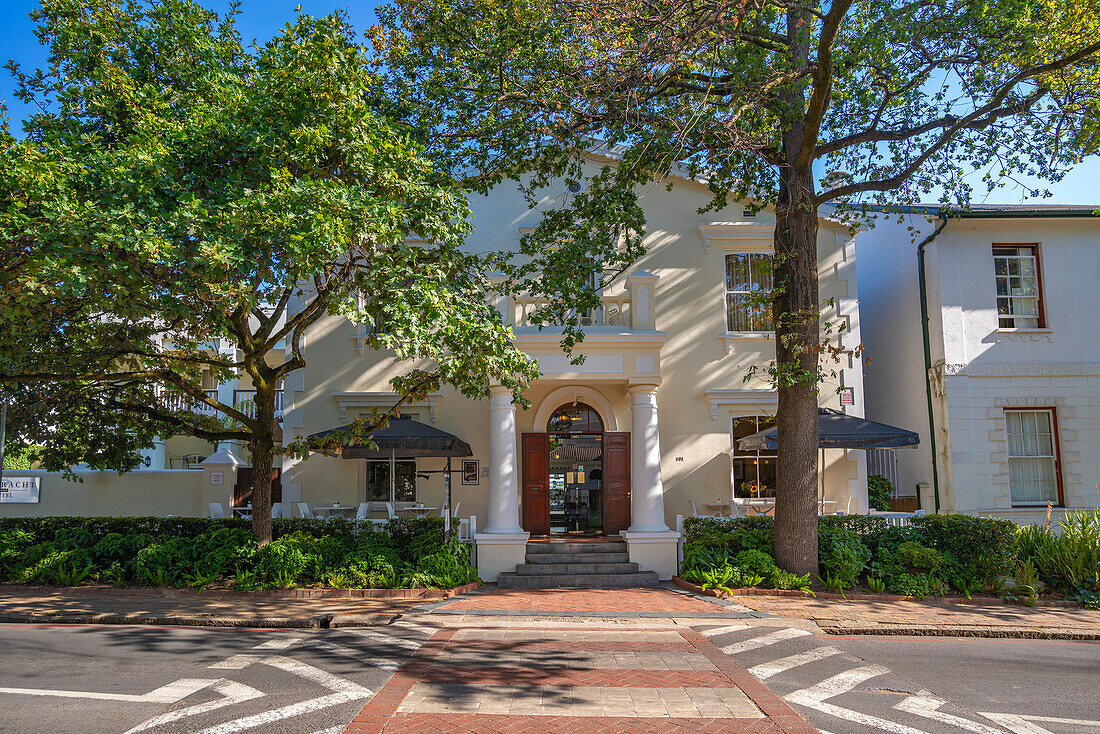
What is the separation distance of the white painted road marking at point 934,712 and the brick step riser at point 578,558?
301 inches

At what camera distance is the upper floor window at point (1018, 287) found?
54.1 ft

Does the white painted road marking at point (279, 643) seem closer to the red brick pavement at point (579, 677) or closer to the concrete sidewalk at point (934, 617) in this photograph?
the red brick pavement at point (579, 677)

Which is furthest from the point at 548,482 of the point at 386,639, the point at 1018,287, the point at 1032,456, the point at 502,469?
the point at 1018,287

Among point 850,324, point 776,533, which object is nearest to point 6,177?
point 776,533

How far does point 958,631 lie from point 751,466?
22.8 feet

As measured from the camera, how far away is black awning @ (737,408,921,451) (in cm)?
1368

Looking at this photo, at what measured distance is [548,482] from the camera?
16.0 metres

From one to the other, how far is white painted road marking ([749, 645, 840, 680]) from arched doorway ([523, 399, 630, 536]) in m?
7.56

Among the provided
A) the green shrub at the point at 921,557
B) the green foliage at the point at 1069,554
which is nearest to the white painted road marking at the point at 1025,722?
the green shrub at the point at 921,557

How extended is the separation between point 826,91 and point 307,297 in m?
11.5

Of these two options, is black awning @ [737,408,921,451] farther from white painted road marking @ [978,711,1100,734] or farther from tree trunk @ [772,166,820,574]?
white painted road marking @ [978,711,1100,734]

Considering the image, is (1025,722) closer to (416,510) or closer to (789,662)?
Answer: (789,662)

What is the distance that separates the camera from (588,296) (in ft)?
40.0

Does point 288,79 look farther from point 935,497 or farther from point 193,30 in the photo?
point 935,497
